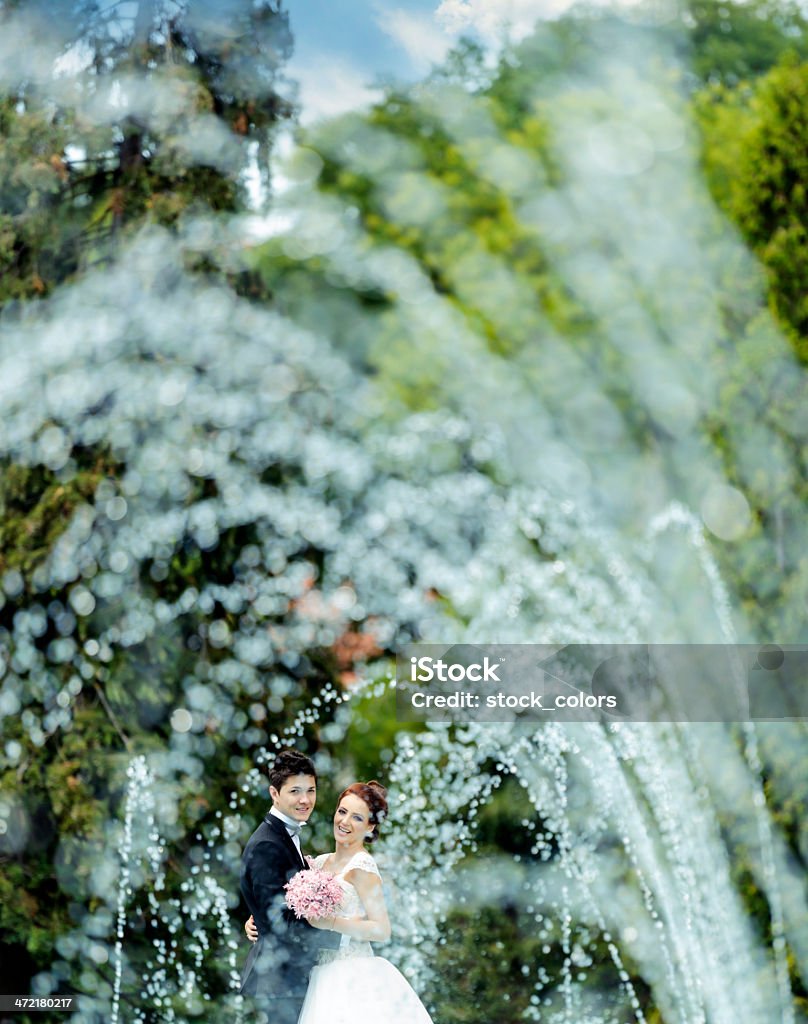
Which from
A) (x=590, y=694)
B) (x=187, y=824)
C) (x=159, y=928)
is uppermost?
(x=590, y=694)

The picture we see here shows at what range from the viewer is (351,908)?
7.04 ft

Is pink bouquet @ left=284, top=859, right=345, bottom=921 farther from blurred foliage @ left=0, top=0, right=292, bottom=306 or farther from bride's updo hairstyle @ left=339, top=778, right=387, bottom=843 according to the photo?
blurred foliage @ left=0, top=0, right=292, bottom=306

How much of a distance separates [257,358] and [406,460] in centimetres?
87

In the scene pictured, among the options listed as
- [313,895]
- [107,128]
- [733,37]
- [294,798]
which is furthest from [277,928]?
[733,37]

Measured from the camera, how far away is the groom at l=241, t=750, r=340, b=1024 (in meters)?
2.14

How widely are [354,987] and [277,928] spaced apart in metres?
0.21

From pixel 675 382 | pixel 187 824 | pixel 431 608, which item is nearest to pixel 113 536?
pixel 187 824

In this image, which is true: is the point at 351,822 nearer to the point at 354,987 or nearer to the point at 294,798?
the point at 294,798

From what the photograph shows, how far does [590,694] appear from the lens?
2742 millimetres

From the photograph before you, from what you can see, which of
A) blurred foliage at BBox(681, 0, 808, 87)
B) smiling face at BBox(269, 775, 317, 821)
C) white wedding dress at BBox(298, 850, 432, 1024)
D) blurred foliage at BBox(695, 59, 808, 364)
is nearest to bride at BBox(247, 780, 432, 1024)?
white wedding dress at BBox(298, 850, 432, 1024)

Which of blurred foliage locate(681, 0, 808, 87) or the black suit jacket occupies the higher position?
blurred foliage locate(681, 0, 808, 87)

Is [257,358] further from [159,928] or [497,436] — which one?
[159,928]

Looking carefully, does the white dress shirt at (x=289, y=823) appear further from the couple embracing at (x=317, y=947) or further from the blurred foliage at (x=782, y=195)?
the blurred foliage at (x=782, y=195)

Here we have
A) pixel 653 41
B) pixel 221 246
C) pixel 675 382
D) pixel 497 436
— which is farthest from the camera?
pixel 653 41
